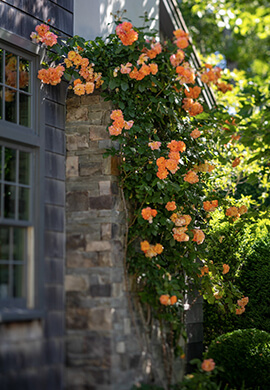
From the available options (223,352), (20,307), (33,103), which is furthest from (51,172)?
(223,352)

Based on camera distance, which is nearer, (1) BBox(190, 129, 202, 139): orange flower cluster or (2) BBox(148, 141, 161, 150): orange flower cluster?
(2) BBox(148, 141, 161, 150): orange flower cluster

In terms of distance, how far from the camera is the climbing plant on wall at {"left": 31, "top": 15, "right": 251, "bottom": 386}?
4406 mm

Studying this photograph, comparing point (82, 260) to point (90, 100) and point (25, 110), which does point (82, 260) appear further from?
point (90, 100)

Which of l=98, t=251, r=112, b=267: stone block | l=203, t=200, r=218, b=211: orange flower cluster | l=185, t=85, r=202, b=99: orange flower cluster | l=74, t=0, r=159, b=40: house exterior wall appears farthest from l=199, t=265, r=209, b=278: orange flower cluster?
l=74, t=0, r=159, b=40: house exterior wall

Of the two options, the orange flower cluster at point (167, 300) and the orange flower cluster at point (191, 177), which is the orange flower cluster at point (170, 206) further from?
the orange flower cluster at point (167, 300)

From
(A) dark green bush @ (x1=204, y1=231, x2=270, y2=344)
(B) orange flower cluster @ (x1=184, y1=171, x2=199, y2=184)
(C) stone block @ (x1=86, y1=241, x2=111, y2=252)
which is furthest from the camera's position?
(A) dark green bush @ (x1=204, y1=231, x2=270, y2=344)

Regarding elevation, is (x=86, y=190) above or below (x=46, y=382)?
above

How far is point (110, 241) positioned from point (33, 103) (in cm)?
135

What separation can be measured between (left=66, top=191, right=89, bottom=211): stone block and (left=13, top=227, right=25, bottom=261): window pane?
→ 0.57 metres

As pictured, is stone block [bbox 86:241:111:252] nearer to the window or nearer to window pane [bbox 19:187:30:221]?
the window

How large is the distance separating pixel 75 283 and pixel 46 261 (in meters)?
Answer: 0.35

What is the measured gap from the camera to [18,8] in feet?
14.3

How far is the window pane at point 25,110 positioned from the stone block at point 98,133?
582 mm

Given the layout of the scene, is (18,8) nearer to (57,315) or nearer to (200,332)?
(57,315)
